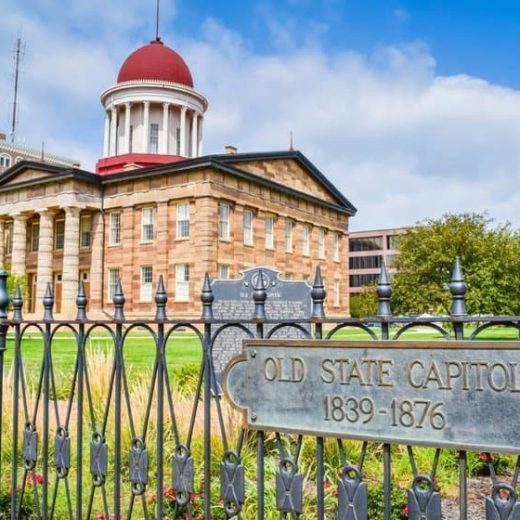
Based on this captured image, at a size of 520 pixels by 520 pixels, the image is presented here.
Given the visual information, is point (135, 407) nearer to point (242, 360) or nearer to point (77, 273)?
point (242, 360)

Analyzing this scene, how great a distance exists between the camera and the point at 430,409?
2.26 m

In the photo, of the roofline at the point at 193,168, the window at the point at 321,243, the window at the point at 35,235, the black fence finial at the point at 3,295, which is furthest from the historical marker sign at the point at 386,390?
the window at the point at 321,243

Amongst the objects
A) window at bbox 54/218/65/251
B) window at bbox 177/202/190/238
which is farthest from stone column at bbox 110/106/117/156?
window at bbox 177/202/190/238

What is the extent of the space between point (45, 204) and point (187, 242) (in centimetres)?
→ 1051

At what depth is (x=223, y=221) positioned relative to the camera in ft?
118

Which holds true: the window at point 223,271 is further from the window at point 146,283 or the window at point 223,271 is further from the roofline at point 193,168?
the roofline at point 193,168

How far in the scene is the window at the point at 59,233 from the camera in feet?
131

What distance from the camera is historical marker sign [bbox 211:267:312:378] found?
8461mm

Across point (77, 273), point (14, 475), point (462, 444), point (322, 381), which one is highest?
point (77, 273)

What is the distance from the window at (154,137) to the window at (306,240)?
1346 centimetres

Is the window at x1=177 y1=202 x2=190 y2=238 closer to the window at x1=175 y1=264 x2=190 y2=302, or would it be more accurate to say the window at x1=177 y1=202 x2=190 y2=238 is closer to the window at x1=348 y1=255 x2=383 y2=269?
the window at x1=175 y1=264 x2=190 y2=302

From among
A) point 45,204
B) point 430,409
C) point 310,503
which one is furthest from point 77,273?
point 430,409

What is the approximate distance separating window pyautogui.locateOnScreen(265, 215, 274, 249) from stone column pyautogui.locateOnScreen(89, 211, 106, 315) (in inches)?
442

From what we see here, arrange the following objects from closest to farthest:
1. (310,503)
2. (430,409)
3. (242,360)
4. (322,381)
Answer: (430,409) → (322,381) → (242,360) → (310,503)
